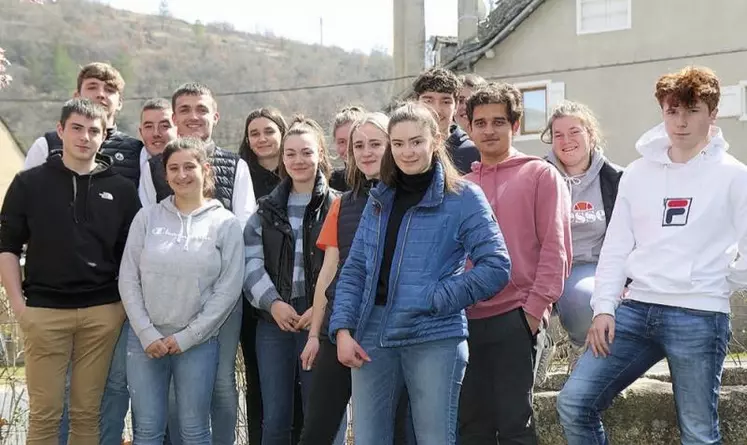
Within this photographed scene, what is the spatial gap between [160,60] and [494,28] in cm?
4679

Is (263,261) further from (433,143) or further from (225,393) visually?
(433,143)

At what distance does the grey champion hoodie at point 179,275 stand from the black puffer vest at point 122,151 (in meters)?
0.60

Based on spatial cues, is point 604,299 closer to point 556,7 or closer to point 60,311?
point 60,311

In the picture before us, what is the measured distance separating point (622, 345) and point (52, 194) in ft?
10.3

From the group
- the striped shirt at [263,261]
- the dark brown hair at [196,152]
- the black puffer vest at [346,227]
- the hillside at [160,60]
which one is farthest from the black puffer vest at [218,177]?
the hillside at [160,60]

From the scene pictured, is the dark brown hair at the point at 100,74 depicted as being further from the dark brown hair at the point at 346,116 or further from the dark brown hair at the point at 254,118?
the dark brown hair at the point at 346,116

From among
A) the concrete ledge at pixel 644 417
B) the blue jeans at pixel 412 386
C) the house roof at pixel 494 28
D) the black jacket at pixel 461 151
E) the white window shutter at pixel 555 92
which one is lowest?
the concrete ledge at pixel 644 417

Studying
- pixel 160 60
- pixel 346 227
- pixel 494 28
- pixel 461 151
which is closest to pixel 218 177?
pixel 346 227

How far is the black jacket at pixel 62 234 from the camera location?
4.52 m

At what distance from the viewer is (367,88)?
42.5 metres

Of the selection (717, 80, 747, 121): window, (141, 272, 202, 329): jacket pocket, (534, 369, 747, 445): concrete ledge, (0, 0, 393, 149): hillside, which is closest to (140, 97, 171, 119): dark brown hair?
(141, 272, 202, 329): jacket pocket

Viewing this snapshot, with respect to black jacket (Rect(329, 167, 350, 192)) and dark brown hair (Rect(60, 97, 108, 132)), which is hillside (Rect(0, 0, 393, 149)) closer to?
black jacket (Rect(329, 167, 350, 192))

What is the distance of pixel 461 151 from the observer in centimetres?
484

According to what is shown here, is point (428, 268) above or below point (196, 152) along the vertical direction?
below
